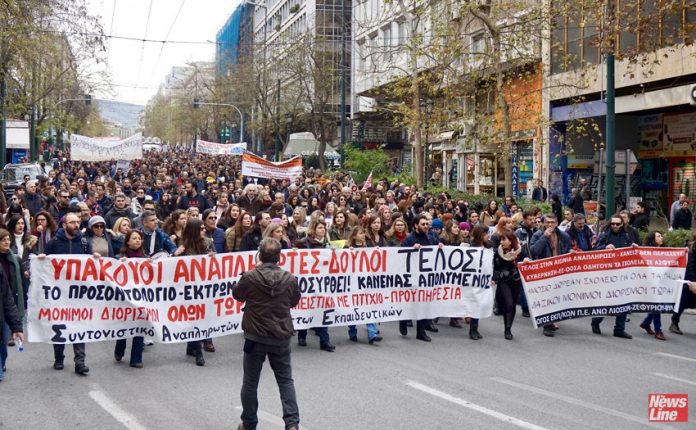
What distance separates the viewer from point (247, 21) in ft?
328

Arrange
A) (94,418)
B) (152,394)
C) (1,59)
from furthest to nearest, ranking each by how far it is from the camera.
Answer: (1,59), (152,394), (94,418)

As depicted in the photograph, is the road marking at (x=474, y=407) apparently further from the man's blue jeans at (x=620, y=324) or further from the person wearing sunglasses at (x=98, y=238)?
the man's blue jeans at (x=620, y=324)

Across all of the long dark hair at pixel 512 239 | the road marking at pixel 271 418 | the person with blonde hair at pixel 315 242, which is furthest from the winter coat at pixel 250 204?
the road marking at pixel 271 418

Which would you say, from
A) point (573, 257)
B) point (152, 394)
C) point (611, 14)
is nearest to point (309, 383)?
point (152, 394)

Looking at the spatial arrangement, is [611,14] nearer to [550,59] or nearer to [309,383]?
[309,383]

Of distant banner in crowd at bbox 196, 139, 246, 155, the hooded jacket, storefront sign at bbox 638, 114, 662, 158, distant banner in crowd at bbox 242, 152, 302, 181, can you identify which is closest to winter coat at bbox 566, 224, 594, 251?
the hooded jacket

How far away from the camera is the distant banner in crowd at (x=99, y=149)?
34844 mm

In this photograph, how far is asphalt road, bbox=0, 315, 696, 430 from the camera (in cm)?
695

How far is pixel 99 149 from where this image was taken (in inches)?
1387

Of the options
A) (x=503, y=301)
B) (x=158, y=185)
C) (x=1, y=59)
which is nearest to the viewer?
(x=503, y=301)

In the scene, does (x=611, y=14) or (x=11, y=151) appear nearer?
(x=611, y=14)

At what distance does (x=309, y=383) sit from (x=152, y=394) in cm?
153

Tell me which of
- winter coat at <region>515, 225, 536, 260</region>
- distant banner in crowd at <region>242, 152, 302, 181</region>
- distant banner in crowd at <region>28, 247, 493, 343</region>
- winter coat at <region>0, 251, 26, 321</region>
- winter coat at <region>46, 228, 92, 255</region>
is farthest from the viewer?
distant banner in crowd at <region>242, 152, 302, 181</region>

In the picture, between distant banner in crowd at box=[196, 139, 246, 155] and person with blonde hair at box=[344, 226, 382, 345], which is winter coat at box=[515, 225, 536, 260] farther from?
distant banner in crowd at box=[196, 139, 246, 155]
